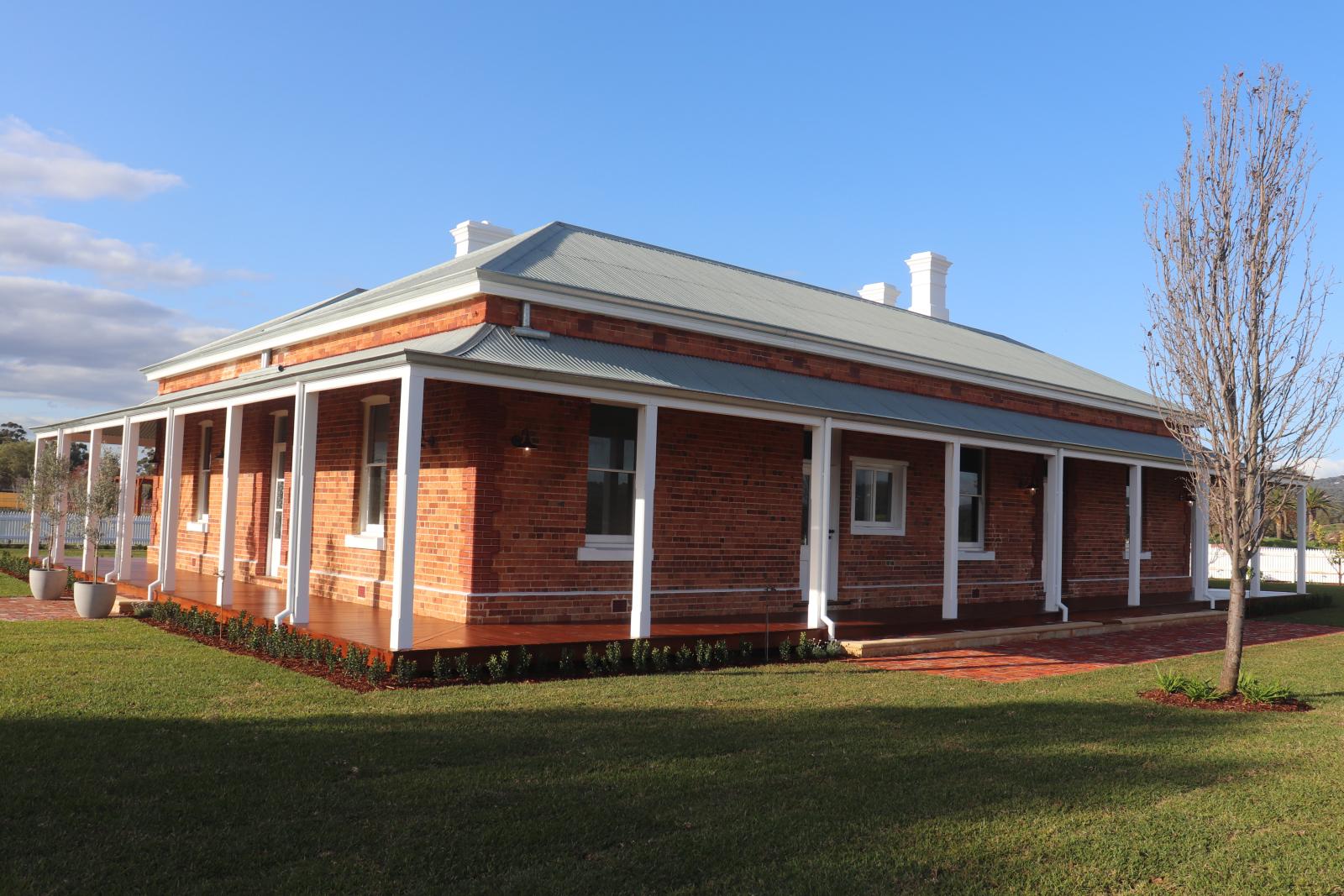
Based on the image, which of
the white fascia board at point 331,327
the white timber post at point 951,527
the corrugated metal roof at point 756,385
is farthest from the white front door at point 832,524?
the white fascia board at point 331,327

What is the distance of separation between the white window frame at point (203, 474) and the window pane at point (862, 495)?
1047 centimetres

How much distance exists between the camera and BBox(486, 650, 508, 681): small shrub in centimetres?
918

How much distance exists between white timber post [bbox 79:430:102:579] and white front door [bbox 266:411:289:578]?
2268 millimetres

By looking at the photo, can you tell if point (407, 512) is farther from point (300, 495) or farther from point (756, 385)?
point (756, 385)

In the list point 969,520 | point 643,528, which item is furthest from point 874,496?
point 643,528

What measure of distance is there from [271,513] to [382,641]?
21.7 ft

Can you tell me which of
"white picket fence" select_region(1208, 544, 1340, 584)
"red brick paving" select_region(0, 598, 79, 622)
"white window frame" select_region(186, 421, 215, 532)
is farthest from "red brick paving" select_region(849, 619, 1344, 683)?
"white picket fence" select_region(1208, 544, 1340, 584)

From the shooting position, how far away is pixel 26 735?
6.55 m

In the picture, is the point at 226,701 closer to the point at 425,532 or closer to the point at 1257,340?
the point at 425,532

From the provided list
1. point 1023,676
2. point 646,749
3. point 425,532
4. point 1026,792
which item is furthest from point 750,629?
point 1026,792

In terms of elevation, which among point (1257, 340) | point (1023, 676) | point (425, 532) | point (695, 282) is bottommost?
point (1023, 676)

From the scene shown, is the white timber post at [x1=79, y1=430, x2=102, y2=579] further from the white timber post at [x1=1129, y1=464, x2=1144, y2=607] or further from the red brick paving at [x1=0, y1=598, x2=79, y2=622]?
the white timber post at [x1=1129, y1=464, x2=1144, y2=607]

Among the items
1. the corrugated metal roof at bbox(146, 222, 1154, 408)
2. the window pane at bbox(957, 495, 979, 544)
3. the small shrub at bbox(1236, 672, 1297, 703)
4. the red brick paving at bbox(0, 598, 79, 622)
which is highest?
the corrugated metal roof at bbox(146, 222, 1154, 408)

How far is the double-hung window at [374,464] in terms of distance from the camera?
13.0 metres
